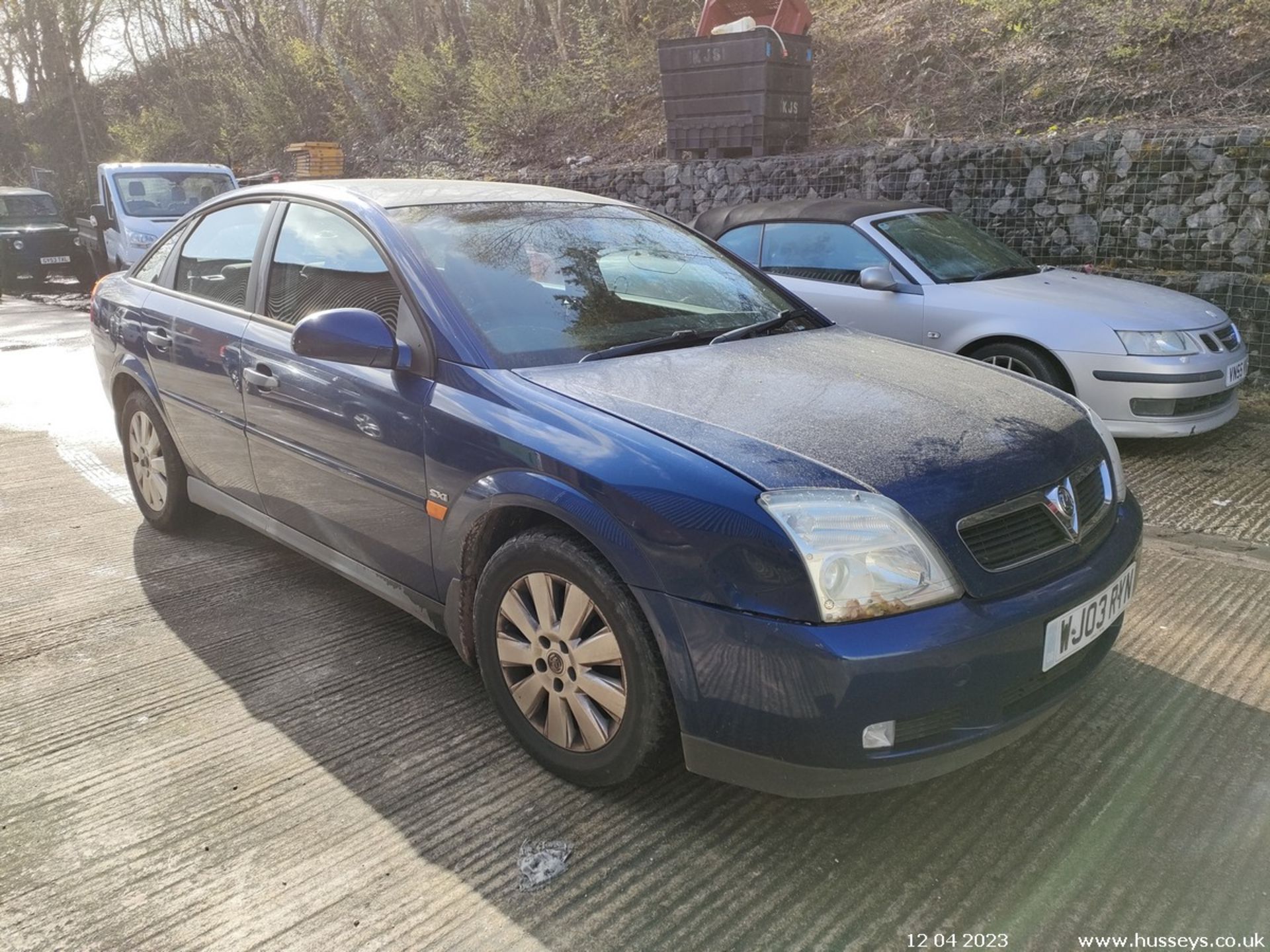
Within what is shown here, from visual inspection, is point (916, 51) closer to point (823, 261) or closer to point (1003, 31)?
point (1003, 31)

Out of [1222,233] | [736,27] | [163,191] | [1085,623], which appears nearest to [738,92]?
[736,27]

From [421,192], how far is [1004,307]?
3733 mm

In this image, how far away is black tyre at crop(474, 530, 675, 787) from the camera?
2348 mm

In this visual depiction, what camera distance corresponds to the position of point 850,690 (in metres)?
2.07

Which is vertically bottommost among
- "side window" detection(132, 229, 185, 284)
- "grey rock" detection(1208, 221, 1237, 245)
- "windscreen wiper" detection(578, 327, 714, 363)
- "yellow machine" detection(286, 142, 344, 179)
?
"grey rock" detection(1208, 221, 1237, 245)

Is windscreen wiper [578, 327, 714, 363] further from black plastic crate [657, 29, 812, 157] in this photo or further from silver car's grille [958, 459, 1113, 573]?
black plastic crate [657, 29, 812, 157]

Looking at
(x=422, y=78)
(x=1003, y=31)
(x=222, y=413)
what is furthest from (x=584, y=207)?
(x=422, y=78)

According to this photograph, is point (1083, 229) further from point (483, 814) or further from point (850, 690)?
point (483, 814)

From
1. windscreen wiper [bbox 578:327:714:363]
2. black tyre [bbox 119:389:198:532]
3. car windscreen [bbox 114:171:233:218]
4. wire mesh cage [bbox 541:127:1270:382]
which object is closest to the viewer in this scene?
windscreen wiper [bbox 578:327:714:363]

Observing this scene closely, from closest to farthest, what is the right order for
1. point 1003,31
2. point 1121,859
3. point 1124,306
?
1. point 1121,859
2. point 1124,306
3. point 1003,31

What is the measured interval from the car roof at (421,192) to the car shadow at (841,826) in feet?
5.38

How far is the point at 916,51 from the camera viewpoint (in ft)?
38.7

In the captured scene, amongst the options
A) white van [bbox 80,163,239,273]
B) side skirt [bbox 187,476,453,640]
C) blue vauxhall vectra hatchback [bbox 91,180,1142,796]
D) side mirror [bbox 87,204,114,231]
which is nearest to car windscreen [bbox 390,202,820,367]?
blue vauxhall vectra hatchback [bbox 91,180,1142,796]

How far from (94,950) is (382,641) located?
1.51 m
